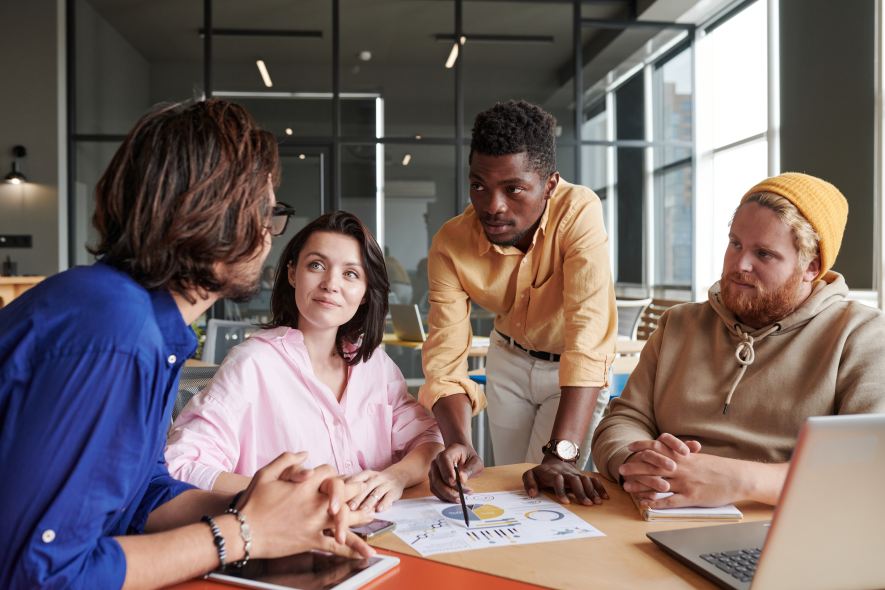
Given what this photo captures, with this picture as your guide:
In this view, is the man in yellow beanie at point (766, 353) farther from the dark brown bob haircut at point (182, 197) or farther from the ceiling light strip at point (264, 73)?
the ceiling light strip at point (264, 73)

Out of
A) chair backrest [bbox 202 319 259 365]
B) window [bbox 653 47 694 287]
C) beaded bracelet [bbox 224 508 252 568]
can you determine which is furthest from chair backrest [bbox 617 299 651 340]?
beaded bracelet [bbox 224 508 252 568]

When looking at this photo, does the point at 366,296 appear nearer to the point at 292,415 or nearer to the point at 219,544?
the point at 292,415

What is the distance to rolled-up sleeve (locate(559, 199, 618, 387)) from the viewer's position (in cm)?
191

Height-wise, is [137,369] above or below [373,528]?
above

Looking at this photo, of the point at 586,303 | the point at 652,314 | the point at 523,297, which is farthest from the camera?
the point at 652,314

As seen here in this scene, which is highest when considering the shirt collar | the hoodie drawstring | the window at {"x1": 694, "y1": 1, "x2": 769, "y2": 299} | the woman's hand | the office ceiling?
the office ceiling

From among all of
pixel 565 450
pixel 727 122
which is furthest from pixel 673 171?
pixel 565 450

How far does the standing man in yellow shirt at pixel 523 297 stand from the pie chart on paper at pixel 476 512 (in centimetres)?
20

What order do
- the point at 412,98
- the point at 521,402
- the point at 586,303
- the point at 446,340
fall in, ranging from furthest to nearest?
1. the point at 412,98
2. the point at 521,402
3. the point at 446,340
4. the point at 586,303

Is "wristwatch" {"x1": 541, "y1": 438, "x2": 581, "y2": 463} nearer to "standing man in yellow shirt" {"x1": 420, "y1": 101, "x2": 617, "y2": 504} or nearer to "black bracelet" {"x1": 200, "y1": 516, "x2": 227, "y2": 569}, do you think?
"standing man in yellow shirt" {"x1": 420, "y1": 101, "x2": 617, "y2": 504}

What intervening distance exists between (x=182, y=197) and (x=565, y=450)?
0.98m

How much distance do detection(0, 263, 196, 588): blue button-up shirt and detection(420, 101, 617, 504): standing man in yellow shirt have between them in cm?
85

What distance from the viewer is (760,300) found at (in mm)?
1605

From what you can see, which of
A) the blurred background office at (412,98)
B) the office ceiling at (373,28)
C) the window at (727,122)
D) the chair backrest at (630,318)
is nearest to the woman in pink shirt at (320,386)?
the chair backrest at (630,318)
